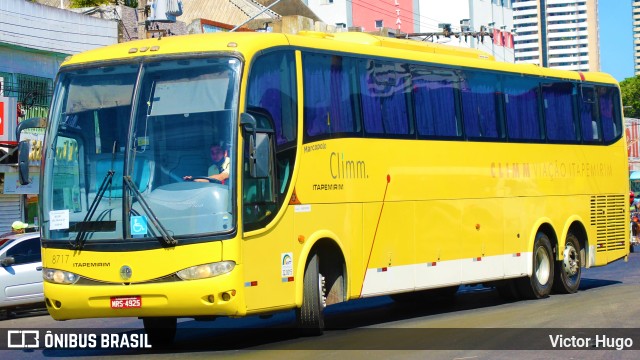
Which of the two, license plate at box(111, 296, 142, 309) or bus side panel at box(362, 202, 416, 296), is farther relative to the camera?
bus side panel at box(362, 202, 416, 296)

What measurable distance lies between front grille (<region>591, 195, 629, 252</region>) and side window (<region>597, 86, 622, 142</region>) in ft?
4.00

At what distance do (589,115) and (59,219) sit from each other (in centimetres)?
1214

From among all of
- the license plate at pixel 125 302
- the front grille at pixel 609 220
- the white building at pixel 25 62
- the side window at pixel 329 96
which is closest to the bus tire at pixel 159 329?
the license plate at pixel 125 302

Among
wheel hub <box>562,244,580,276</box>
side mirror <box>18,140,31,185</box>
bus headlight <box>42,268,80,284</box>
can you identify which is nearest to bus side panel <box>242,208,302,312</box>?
bus headlight <box>42,268,80,284</box>

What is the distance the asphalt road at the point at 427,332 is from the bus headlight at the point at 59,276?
1074mm

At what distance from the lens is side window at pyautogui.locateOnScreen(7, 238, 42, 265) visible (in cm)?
2264

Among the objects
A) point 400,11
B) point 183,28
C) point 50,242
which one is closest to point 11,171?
point 183,28

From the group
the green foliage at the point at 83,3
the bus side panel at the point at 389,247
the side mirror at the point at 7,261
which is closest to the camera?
the bus side panel at the point at 389,247

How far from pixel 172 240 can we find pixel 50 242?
1.68m

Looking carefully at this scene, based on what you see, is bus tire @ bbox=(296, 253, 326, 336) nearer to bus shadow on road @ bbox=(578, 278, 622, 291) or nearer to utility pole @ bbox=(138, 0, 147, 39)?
bus shadow on road @ bbox=(578, 278, 622, 291)

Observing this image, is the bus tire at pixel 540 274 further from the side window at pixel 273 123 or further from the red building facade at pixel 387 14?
the red building facade at pixel 387 14

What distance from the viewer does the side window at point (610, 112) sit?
2336cm

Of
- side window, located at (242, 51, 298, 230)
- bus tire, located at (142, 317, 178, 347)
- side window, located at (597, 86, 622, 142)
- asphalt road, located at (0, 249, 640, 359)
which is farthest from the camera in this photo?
side window, located at (597, 86, 622, 142)

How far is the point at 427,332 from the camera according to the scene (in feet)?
50.0
